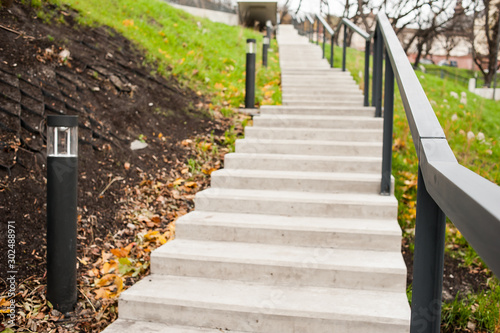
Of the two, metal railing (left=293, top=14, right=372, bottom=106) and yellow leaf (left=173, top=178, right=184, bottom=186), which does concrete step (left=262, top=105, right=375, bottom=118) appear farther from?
yellow leaf (left=173, top=178, right=184, bottom=186)

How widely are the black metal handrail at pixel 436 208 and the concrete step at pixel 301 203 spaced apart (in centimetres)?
121

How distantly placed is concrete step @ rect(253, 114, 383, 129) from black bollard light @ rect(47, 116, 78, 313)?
2.80m

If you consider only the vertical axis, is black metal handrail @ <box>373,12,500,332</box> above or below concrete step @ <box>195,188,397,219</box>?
above

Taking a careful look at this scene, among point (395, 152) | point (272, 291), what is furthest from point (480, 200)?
point (395, 152)

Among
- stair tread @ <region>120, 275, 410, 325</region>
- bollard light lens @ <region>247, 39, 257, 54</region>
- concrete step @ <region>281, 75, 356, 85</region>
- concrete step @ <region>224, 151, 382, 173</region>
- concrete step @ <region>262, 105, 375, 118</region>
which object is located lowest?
stair tread @ <region>120, 275, 410, 325</region>

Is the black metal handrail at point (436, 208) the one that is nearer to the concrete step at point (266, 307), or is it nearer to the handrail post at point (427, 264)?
the handrail post at point (427, 264)

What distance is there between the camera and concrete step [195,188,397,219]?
3359 millimetres

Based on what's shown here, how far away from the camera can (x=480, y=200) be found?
31.4 inches

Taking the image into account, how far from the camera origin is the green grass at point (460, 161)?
2896 mm

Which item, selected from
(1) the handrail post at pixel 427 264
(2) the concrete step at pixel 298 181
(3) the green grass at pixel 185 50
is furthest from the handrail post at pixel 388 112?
(3) the green grass at pixel 185 50

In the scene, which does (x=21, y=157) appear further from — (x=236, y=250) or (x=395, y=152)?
(x=395, y=152)

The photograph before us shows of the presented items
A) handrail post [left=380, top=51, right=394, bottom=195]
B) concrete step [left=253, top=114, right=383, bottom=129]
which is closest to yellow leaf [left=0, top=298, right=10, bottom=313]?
handrail post [left=380, top=51, right=394, bottom=195]

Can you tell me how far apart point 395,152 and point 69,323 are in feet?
12.5

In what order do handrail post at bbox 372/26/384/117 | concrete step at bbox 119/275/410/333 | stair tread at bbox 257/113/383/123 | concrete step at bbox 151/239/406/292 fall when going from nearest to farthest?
concrete step at bbox 119/275/410/333, concrete step at bbox 151/239/406/292, handrail post at bbox 372/26/384/117, stair tread at bbox 257/113/383/123
